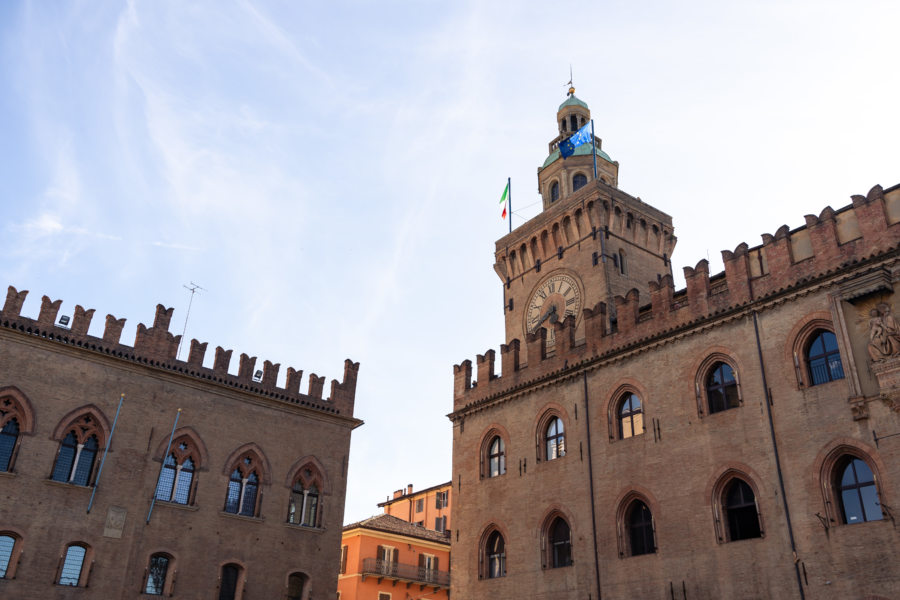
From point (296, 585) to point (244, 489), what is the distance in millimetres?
3520

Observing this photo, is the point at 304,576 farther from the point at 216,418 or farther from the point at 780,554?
the point at 780,554

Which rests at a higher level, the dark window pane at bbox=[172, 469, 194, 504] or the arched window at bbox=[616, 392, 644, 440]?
the arched window at bbox=[616, 392, 644, 440]

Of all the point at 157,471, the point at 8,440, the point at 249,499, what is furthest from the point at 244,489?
the point at 8,440

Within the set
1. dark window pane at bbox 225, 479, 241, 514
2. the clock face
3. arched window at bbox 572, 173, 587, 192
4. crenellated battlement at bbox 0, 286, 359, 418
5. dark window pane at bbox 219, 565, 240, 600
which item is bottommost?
dark window pane at bbox 219, 565, 240, 600

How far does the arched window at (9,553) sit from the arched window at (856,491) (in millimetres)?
20053

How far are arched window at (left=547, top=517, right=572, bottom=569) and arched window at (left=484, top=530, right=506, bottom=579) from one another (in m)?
2.06

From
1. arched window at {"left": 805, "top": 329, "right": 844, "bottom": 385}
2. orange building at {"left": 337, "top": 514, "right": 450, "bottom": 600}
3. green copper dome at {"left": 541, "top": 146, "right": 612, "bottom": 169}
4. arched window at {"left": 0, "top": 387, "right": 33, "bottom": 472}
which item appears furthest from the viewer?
orange building at {"left": 337, "top": 514, "right": 450, "bottom": 600}

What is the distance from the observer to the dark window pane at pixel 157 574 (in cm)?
2094

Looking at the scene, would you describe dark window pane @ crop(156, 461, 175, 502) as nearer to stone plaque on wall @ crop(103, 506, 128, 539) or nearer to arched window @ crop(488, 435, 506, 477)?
stone plaque on wall @ crop(103, 506, 128, 539)

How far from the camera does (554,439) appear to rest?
941 inches

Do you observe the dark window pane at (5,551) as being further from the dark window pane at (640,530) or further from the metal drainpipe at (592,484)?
the dark window pane at (640,530)

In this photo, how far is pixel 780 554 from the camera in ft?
55.0

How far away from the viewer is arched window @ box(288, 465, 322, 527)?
973 inches

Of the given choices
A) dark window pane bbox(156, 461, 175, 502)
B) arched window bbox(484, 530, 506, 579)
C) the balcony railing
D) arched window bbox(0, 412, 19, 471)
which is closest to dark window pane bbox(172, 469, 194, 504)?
dark window pane bbox(156, 461, 175, 502)
